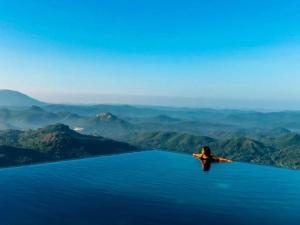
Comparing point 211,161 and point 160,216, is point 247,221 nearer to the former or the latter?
point 160,216

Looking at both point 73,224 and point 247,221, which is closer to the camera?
point 73,224

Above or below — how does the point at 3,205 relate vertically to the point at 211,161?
below

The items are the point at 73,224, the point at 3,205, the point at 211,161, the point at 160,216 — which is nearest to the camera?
the point at 211,161

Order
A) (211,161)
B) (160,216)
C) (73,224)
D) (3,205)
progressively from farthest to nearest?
1. (3,205)
2. (160,216)
3. (73,224)
4. (211,161)

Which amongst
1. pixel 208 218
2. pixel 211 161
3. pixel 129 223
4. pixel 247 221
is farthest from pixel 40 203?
pixel 211 161

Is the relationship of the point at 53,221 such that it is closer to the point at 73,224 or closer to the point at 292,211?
the point at 73,224

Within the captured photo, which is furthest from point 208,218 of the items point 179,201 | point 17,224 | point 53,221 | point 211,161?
point 211,161

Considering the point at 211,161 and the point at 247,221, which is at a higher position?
the point at 211,161

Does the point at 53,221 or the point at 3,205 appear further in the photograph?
the point at 3,205
